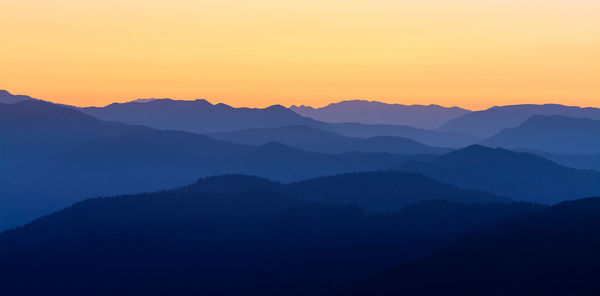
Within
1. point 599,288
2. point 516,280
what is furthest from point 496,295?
point 599,288

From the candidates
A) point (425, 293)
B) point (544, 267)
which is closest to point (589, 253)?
point (544, 267)

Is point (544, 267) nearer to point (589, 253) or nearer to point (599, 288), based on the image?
point (589, 253)

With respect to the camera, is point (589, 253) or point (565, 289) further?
point (589, 253)

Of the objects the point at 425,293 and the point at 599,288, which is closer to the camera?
the point at 599,288

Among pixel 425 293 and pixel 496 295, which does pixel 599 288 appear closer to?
pixel 496 295

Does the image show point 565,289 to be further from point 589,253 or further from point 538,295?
point 589,253

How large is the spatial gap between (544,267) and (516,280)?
739 centimetres

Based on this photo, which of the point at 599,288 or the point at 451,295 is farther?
the point at 451,295

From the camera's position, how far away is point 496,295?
18862cm

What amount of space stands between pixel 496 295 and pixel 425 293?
57.0 ft

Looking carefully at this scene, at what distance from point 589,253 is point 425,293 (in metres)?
36.4

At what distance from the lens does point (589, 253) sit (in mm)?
197000

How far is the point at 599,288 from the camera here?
571ft

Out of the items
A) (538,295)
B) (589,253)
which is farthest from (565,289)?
(589,253)
